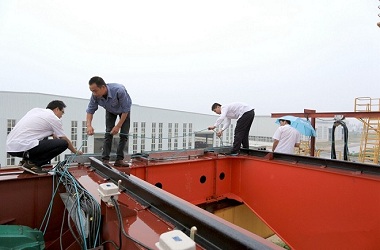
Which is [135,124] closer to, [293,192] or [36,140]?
[36,140]

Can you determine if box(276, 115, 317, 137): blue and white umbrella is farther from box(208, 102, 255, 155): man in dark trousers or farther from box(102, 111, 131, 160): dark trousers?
box(102, 111, 131, 160): dark trousers

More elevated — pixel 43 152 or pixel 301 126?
pixel 301 126

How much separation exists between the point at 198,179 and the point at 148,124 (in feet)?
52.3

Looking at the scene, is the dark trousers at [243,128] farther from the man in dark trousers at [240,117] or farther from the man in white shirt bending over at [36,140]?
the man in white shirt bending over at [36,140]

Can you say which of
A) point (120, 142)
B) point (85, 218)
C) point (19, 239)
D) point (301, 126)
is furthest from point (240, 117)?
point (19, 239)

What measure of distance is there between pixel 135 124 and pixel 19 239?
56.8 ft

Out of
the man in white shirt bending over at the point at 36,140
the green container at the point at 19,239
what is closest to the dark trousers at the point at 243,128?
the man in white shirt bending over at the point at 36,140

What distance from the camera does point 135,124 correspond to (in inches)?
736

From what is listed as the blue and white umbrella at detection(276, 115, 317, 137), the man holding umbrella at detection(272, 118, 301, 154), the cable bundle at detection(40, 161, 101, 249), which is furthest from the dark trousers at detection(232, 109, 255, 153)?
the cable bundle at detection(40, 161, 101, 249)

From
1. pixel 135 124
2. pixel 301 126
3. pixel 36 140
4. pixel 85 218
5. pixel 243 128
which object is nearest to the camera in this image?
pixel 85 218

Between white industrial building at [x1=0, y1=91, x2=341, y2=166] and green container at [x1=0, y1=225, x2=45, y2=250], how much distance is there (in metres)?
5.57

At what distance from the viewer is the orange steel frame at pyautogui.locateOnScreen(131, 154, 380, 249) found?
2619 mm

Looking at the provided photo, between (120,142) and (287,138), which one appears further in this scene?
(287,138)

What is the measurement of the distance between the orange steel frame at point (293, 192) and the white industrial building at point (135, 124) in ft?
8.79
